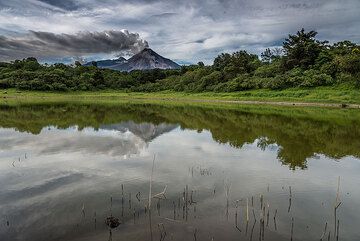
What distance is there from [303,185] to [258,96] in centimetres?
5188

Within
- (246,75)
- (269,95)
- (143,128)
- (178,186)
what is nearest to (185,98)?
(246,75)

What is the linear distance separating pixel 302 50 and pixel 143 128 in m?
51.3

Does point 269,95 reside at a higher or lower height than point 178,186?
higher

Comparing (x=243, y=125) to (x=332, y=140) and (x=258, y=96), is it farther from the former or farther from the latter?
(x=258, y=96)

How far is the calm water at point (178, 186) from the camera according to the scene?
8633mm

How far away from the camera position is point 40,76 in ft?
313

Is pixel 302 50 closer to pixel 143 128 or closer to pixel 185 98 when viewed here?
pixel 185 98

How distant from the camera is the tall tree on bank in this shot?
226ft

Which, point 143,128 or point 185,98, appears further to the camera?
point 185,98

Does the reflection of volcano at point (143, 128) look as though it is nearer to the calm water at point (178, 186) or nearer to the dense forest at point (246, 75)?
the calm water at point (178, 186)

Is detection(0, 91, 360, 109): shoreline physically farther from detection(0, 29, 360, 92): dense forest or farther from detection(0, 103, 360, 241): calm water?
detection(0, 103, 360, 241): calm water

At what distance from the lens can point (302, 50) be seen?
69.9 meters

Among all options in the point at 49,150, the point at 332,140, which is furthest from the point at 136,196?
the point at 332,140

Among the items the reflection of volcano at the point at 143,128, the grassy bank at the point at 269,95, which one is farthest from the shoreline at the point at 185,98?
the reflection of volcano at the point at 143,128
